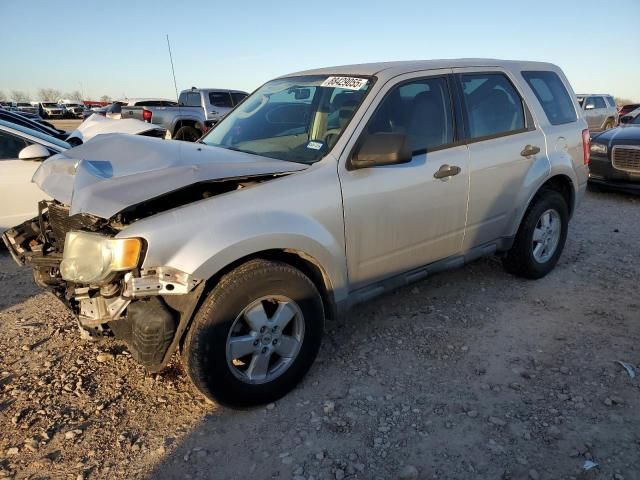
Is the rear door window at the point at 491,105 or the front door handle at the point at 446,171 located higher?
the rear door window at the point at 491,105

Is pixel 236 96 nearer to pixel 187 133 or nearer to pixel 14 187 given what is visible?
pixel 187 133

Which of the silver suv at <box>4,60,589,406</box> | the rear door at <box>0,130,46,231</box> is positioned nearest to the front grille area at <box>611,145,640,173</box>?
the silver suv at <box>4,60,589,406</box>

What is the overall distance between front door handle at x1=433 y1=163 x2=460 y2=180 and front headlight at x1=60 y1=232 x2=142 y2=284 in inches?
79.2

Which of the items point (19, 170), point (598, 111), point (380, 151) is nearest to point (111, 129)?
point (19, 170)

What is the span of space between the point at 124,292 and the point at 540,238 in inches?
141

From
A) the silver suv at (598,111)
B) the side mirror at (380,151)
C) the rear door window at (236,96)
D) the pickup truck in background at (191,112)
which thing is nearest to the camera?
the side mirror at (380,151)

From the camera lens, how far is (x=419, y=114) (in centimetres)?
335

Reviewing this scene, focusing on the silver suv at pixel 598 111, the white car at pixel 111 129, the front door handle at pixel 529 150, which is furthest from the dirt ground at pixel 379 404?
the silver suv at pixel 598 111

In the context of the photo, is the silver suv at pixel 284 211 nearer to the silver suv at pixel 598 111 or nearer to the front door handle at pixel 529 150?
the front door handle at pixel 529 150

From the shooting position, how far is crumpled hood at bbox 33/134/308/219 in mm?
2344

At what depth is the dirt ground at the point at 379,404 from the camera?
2307 millimetres

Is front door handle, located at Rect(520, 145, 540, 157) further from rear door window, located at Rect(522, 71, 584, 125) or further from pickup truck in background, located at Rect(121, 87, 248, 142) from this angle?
pickup truck in background, located at Rect(121, 87, 248, 142)

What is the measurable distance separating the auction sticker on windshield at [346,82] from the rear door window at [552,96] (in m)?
1.81

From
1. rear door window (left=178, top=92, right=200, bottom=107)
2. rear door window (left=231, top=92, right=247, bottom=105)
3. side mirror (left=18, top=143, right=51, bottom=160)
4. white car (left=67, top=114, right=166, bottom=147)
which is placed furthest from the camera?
rear door window (left=231, top=92, right=247, bottom=105)
